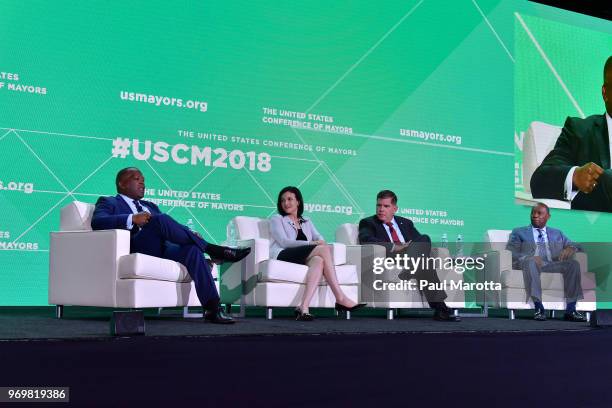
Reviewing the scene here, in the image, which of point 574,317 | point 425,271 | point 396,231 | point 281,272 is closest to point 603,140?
point 574,317

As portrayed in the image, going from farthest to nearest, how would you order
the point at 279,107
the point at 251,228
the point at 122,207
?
the point at 279,107 → the point at 251,228 → the point at 122,207

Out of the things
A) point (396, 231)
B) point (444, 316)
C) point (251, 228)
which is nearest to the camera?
point (444, 316)

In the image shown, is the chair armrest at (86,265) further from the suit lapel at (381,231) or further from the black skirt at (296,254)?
the suit lapel at (381,231)

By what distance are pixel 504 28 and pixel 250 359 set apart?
656 cm

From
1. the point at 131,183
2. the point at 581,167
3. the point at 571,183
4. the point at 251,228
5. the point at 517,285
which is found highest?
the point at 581,167

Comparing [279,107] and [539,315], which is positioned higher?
[279,107]

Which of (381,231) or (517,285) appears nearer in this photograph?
(381,231)

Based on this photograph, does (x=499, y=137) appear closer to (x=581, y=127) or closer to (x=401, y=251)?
(x=581, y=127)

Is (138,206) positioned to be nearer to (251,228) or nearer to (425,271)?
(251,228)

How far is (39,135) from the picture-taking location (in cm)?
556

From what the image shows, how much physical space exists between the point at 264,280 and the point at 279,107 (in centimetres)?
206

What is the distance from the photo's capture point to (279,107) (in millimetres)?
6656

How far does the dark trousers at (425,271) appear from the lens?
5.38 meters

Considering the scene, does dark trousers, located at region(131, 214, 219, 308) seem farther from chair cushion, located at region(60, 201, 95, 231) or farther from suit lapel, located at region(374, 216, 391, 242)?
suit lapel, located at region(374, 216, 391, 242)
